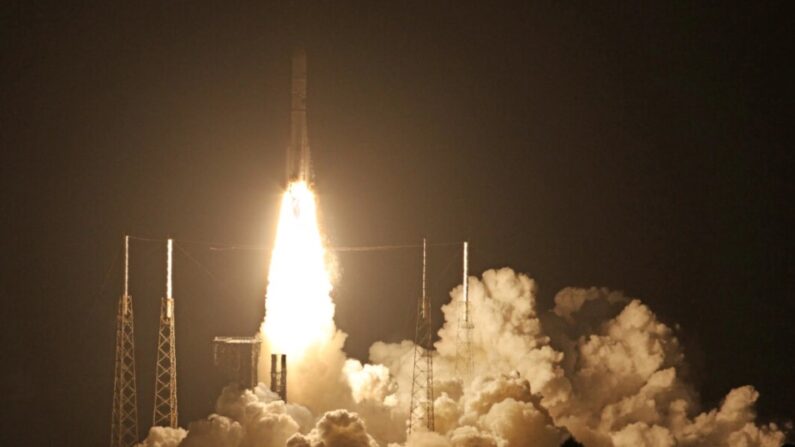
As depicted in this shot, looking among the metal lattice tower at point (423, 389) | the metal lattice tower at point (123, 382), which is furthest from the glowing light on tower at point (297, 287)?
the metal lattice tower at point (123, 382)

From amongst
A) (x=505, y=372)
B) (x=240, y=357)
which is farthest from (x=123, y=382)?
(x=505, y=372)

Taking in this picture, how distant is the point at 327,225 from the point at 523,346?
322 inches

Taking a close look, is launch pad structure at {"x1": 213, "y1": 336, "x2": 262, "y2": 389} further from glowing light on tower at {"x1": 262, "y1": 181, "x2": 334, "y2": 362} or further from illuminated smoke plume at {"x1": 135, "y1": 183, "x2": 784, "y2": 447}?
glowing light on tower at {"x1": 262, "y1": 181, "x2": 334, "y2": 362}

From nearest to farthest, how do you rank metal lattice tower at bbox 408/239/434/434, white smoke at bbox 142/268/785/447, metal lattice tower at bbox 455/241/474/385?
metal lattice tower at bbox 408/239/434/434
white smoke at bbox 142/268/785/447
metal lattice tower at bbox 455/241/474/385

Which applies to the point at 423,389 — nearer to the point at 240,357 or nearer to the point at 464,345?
the point at 464,345

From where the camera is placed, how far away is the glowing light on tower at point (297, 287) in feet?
142

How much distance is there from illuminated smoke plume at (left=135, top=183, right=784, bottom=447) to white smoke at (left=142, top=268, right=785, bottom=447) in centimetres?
4

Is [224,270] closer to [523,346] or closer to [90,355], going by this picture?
[90,355]

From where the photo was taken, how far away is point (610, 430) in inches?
1729

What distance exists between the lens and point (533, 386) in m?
43.6

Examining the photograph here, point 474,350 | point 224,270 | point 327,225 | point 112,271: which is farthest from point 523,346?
point 112,271

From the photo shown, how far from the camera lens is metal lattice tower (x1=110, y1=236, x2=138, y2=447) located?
39375mm

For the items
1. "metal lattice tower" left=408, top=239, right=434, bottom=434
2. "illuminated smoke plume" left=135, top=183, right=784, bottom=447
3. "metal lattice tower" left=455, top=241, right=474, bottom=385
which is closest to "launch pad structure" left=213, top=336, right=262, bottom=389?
"illuminated smoke plume" left=135, top=183, right=784, bottom=447

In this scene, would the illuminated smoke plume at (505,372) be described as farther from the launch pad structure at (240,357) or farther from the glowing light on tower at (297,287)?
the launch pad structure at (240,357)
